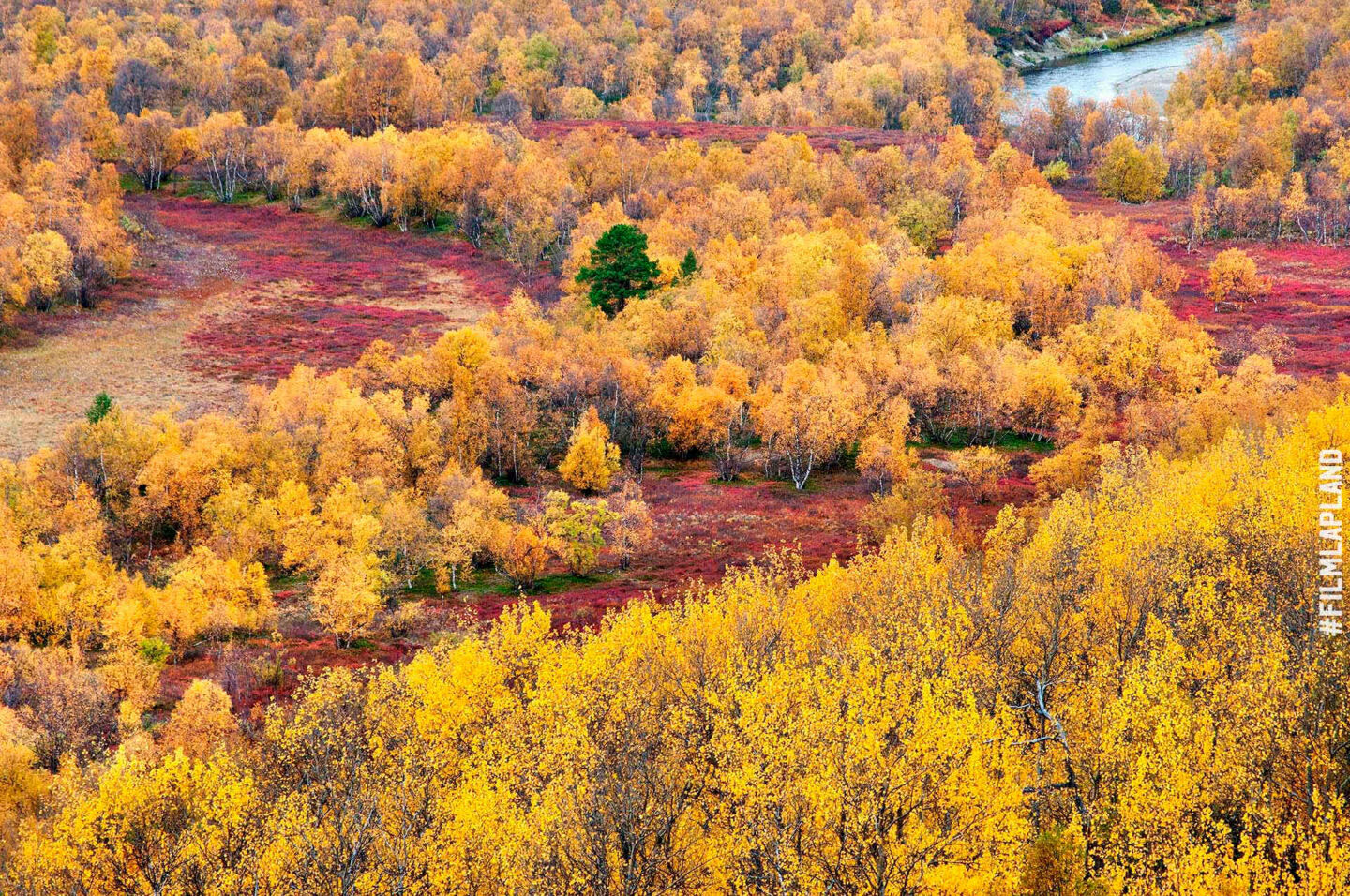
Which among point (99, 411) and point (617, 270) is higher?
point (617, 270)

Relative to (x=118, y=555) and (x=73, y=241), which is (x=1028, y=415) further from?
(x=73, y=241)

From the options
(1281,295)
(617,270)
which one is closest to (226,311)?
(617,270)

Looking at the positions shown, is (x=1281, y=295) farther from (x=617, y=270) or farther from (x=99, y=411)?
(x=99, y=411)

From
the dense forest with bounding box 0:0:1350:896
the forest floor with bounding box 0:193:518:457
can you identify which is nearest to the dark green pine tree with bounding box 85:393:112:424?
the dense forest with bounding box 0:0:1350:896

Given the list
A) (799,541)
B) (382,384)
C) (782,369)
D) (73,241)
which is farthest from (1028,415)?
(73,241)

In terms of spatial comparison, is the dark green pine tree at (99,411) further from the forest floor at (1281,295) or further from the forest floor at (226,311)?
the forest floor at (1281,295)

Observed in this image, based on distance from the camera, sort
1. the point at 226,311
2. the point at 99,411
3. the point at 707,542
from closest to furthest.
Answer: the point at 99,411
the point at 707,542
the point at 226,311
